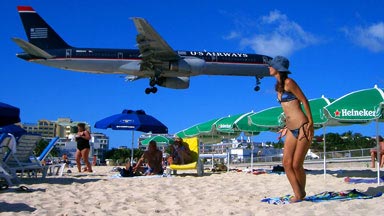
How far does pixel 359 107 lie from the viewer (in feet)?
23.6

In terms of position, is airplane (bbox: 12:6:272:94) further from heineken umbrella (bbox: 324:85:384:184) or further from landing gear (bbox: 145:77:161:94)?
heineken umbrella (bbox: 324:85:384:184)

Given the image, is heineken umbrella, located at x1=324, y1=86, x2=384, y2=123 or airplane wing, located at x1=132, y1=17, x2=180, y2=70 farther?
airplane wing, located at x1=132, y1=17, x2=180, y2=70

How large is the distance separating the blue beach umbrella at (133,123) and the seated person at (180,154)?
141 cm

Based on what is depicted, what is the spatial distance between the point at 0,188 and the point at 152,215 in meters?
2.86

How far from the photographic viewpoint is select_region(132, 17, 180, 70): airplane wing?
23.0 meters

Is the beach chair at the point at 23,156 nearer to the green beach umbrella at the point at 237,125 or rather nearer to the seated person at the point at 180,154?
the seated person at the point at 180,154

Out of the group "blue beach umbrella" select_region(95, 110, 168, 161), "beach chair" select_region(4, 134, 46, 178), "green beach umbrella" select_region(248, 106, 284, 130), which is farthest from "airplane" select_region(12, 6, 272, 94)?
"beach chair" select_region(4, 134, 46, 178)

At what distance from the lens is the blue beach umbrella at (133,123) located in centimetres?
1167

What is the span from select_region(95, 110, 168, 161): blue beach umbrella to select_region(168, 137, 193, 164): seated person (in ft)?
4.61

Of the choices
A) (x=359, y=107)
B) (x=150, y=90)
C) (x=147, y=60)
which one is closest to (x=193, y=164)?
(x=359, y=107)

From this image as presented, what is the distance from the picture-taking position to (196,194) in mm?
6227

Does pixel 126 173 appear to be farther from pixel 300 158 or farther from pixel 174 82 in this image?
pixel 174 82

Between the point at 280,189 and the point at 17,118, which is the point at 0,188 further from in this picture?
the point at 280,189

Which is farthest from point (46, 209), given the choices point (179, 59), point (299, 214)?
point (179, 59)
